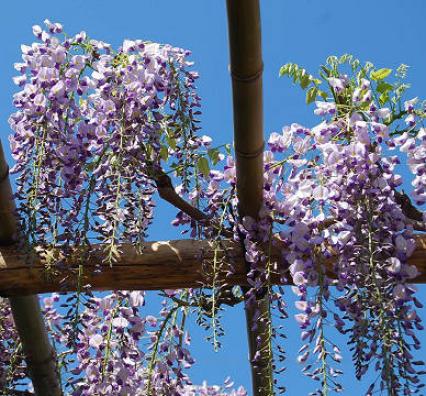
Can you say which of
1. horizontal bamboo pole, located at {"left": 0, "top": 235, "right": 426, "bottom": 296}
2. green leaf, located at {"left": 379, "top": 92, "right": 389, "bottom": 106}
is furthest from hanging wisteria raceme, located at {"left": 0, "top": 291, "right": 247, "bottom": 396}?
green leaf, located at {"left": 379, "top": 92, "right": 389, "bottom": 106}

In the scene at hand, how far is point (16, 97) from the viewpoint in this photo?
298 cm

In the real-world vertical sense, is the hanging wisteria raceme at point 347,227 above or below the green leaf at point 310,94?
below

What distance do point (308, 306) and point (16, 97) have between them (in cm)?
121

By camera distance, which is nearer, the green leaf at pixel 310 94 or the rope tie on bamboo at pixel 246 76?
the rope tie on bamboo at pixel 246 76

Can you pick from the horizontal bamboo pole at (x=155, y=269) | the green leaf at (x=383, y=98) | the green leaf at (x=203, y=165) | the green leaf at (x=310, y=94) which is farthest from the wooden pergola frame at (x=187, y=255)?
the green leaf at (x=383, y=98)

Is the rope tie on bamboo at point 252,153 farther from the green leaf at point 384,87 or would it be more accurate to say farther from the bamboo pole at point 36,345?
the bamboo pole at point 36,345

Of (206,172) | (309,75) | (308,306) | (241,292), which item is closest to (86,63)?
(206,172)

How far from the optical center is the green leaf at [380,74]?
2.95 m

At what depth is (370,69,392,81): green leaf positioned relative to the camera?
295cm

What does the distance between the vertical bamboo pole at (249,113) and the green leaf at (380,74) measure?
575 mm

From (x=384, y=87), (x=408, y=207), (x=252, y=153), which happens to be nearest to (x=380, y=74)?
(x=384, y=87)

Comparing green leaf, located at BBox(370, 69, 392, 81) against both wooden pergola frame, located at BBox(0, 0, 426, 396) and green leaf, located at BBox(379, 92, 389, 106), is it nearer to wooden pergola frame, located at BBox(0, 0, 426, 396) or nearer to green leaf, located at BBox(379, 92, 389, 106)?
green leaf, located at BBox(379, 92, 389, 106)

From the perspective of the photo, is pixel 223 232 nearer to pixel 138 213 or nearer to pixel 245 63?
pixel 138 213

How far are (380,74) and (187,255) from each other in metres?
0.87
